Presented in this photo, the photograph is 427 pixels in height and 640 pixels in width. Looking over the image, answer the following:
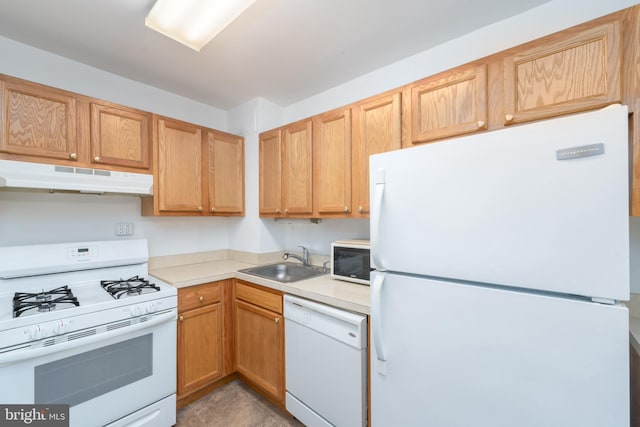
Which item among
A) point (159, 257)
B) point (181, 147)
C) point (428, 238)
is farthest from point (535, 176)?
point (159, 257)

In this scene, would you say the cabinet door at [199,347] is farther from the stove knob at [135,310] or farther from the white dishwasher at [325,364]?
the white dishwasher at [325,364]

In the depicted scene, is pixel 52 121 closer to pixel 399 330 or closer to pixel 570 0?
pixel 399 330

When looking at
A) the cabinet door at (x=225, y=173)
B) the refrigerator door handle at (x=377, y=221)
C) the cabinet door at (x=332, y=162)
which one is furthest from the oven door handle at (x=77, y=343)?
the refrigerator door handle at (x=377, y=221)

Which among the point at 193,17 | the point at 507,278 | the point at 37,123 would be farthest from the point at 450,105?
the point at 37,123

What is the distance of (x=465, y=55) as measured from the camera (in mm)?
1675

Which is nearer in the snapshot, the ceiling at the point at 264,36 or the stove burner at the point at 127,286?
the ceiling at the point at 264,36

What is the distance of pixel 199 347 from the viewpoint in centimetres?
194

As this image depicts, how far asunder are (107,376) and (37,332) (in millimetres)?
442

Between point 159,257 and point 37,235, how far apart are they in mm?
773

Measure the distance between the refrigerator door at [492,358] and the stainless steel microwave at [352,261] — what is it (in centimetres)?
59

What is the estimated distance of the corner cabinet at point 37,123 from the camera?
1.47 metres

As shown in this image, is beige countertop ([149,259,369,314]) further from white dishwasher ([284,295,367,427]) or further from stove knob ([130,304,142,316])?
stove knob ([130,304,142,316])

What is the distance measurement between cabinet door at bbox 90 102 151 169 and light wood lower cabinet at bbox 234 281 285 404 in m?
1.24

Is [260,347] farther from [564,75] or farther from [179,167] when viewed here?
[564,75]
